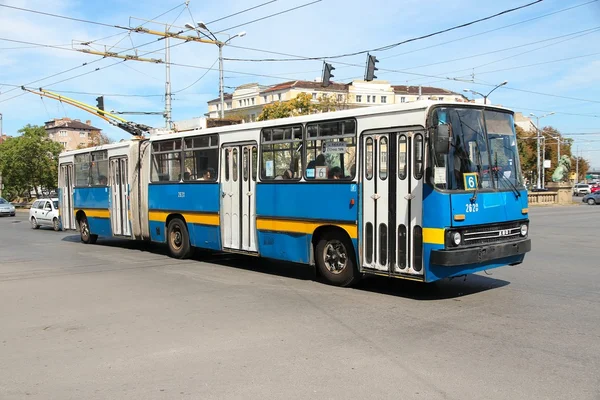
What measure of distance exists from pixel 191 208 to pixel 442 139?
23.3 feet

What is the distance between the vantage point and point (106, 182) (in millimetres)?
16547

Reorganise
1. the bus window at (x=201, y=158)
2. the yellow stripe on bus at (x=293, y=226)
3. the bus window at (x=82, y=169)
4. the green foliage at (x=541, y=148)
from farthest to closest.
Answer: the green foliage at (x=541, y=148), the bus window at (x=82, y=169), the bus window at (x=201, y=158), the yellow stripe on bus at (x=293, y=226)

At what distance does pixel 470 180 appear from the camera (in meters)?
8.03

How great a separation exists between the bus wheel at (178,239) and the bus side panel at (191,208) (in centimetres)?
23

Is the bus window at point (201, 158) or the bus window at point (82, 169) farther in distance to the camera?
the bus window at point (82, 169)

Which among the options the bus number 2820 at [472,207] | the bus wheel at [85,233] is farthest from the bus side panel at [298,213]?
the bus wheel at [85,233]

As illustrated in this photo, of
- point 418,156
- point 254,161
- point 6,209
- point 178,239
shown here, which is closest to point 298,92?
point 6,209

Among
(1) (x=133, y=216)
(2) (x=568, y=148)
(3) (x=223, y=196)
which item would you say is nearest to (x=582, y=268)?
(3) (x=223, y=196)

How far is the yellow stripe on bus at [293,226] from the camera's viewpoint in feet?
29.7

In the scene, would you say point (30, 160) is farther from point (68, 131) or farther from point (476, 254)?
point (68, 131)

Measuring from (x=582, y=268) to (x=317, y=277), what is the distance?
5.64 m

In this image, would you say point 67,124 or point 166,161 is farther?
point 67,124

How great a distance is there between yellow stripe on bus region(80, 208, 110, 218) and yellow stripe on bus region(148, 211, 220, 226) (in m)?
2.93

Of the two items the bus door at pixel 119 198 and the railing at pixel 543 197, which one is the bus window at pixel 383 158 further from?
the railing at pixel 543 197
